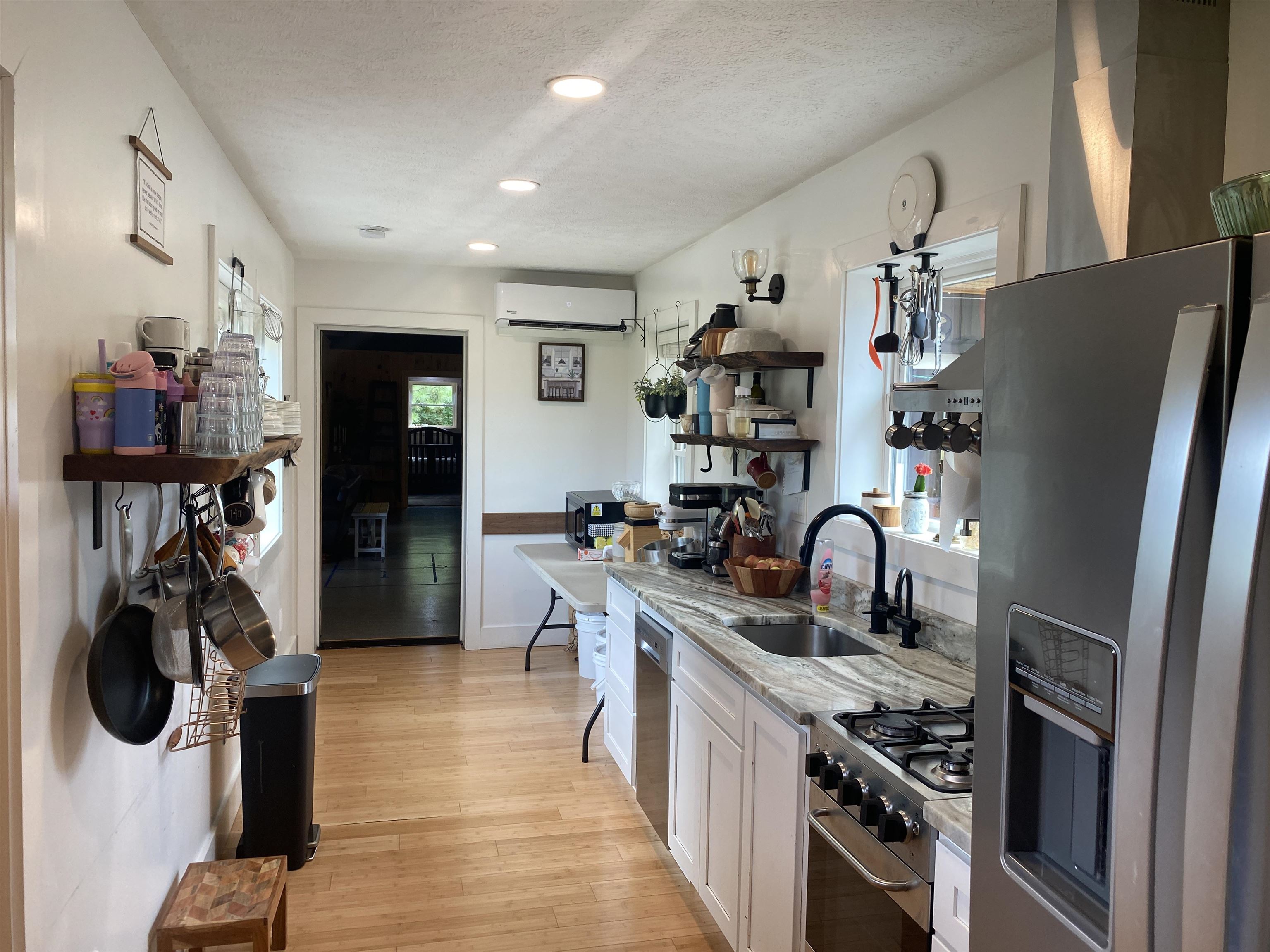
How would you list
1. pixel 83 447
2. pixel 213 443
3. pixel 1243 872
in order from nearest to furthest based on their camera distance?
pixel 1243 872 < pixel 83 447 < pixel 213 443

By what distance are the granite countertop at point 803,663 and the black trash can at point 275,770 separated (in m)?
1.25

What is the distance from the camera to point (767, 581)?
3193 mm

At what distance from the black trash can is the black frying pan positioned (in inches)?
38.0

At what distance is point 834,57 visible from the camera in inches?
85.9

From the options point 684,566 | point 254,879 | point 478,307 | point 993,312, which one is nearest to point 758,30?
point 993,312

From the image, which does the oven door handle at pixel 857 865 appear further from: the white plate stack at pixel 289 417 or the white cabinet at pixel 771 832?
the white plate stack at pixel 289 417

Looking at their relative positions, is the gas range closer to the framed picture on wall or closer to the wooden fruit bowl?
the wooden fruit bowl

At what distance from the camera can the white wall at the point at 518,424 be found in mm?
5586

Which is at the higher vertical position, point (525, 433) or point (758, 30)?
point (758, 30)

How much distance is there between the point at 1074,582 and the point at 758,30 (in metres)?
1.53

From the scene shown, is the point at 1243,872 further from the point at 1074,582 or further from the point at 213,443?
the point at 213,443

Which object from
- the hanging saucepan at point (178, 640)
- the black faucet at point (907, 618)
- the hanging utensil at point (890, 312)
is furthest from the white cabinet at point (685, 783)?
the hanging saucepan at point (178, 640)

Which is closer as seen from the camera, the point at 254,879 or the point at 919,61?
the point at 919,61

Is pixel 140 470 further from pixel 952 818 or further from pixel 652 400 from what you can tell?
pixel 652 400
